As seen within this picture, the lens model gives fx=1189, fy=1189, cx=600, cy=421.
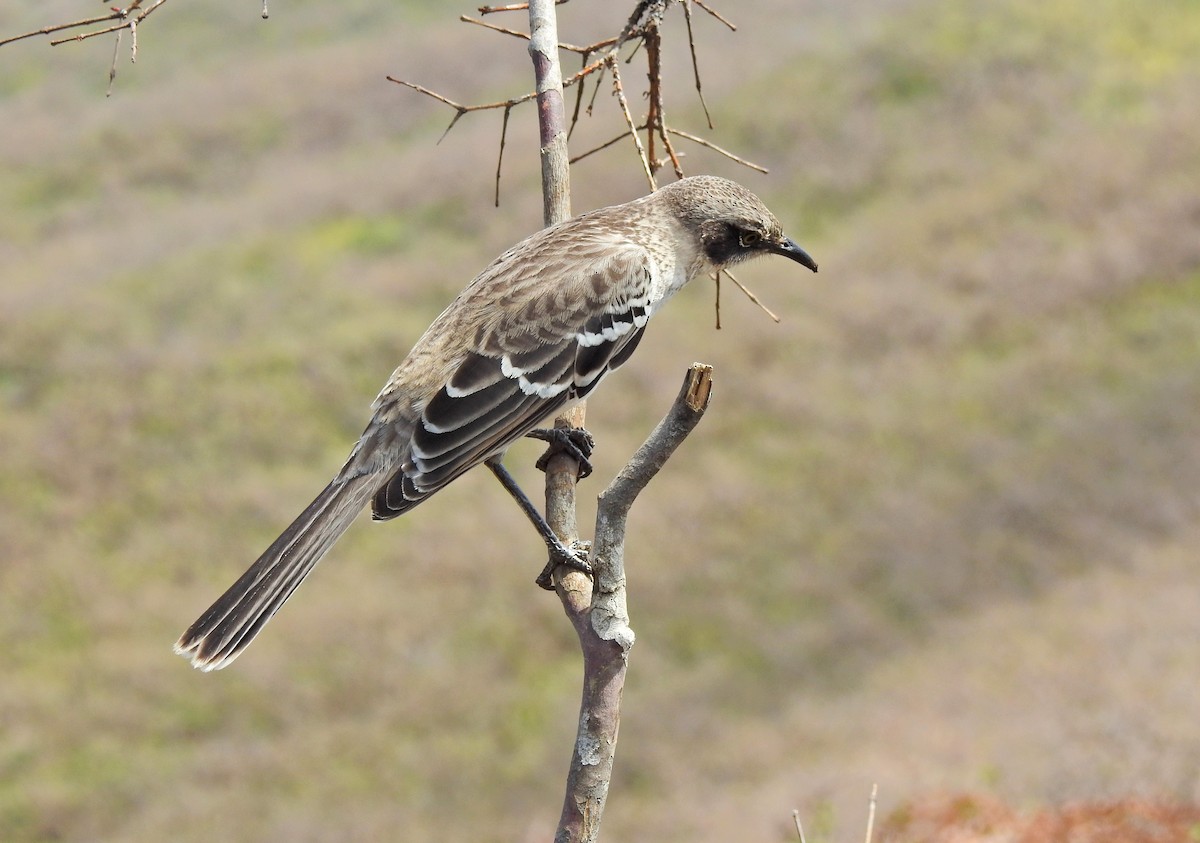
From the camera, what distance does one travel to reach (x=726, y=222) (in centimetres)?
487

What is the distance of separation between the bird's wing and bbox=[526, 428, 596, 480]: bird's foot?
3.2 inches

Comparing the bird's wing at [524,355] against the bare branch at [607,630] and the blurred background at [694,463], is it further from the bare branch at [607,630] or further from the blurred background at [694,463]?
the blurred background at [694,463]

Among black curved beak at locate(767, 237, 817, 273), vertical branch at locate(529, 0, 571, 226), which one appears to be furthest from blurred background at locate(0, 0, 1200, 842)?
vertical branch at locate(529, 0, 571, 226)

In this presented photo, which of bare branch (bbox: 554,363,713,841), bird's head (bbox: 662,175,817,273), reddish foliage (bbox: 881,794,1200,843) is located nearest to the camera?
bare branch (bbox: 554,363,713,841)

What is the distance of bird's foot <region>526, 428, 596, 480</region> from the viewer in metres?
4.14

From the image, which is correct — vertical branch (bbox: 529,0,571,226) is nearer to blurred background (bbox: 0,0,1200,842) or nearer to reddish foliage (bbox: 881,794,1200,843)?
reddish foliage (bbox: 881,794,1200,843)

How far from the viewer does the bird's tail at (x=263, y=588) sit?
361 centimetres

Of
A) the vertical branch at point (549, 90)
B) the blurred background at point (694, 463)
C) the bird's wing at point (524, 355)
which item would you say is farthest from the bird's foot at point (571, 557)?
the blurred background at point (694, 463)

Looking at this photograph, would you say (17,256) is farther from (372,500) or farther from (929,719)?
(372,500)

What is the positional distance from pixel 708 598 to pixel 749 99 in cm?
1367

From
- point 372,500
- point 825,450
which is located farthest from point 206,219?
point 372,500

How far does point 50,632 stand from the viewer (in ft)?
47.5

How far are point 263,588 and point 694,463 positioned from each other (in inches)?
489

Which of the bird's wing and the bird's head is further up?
the bird's head
